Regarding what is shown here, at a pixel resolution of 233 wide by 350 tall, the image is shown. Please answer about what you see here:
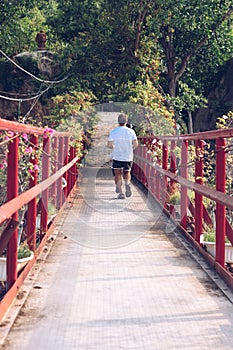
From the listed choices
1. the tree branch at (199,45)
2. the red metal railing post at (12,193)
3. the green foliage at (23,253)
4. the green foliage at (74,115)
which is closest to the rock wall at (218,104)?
the tree branch at (199,45)

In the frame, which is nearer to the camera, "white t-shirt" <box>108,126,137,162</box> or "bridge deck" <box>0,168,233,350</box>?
"bridge deck" <box>0,168,233,350</box>

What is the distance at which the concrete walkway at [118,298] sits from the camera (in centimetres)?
378

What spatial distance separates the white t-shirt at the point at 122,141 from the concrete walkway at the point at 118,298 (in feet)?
10.2

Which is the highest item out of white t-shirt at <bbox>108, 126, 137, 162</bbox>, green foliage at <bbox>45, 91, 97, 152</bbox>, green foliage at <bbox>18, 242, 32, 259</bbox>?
green foliage at <bbox>45, 91, 97, 152</bbox>

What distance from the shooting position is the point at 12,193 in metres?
4.43

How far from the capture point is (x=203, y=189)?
582 cm

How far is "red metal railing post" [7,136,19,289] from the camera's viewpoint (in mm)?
4434

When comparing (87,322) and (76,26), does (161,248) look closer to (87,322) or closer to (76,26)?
(87,322)

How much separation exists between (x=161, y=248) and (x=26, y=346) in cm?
330

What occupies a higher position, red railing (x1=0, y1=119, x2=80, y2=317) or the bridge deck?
red railing (x1=0, y1=119, x2=80, y2=317)

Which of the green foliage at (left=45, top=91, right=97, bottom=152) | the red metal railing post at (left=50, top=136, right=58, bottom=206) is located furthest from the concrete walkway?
the green foliage at (left=45, top=91, right=97, bottom=152)

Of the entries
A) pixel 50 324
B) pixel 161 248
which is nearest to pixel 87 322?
pixel 50 324

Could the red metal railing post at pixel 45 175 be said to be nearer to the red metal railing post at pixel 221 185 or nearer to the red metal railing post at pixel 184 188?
the red metal railing post at pixel 184 188

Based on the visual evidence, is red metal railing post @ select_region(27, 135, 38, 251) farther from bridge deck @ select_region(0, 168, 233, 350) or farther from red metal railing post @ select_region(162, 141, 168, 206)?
red metal railing post @ select_region(162, 141, 168, 206)
